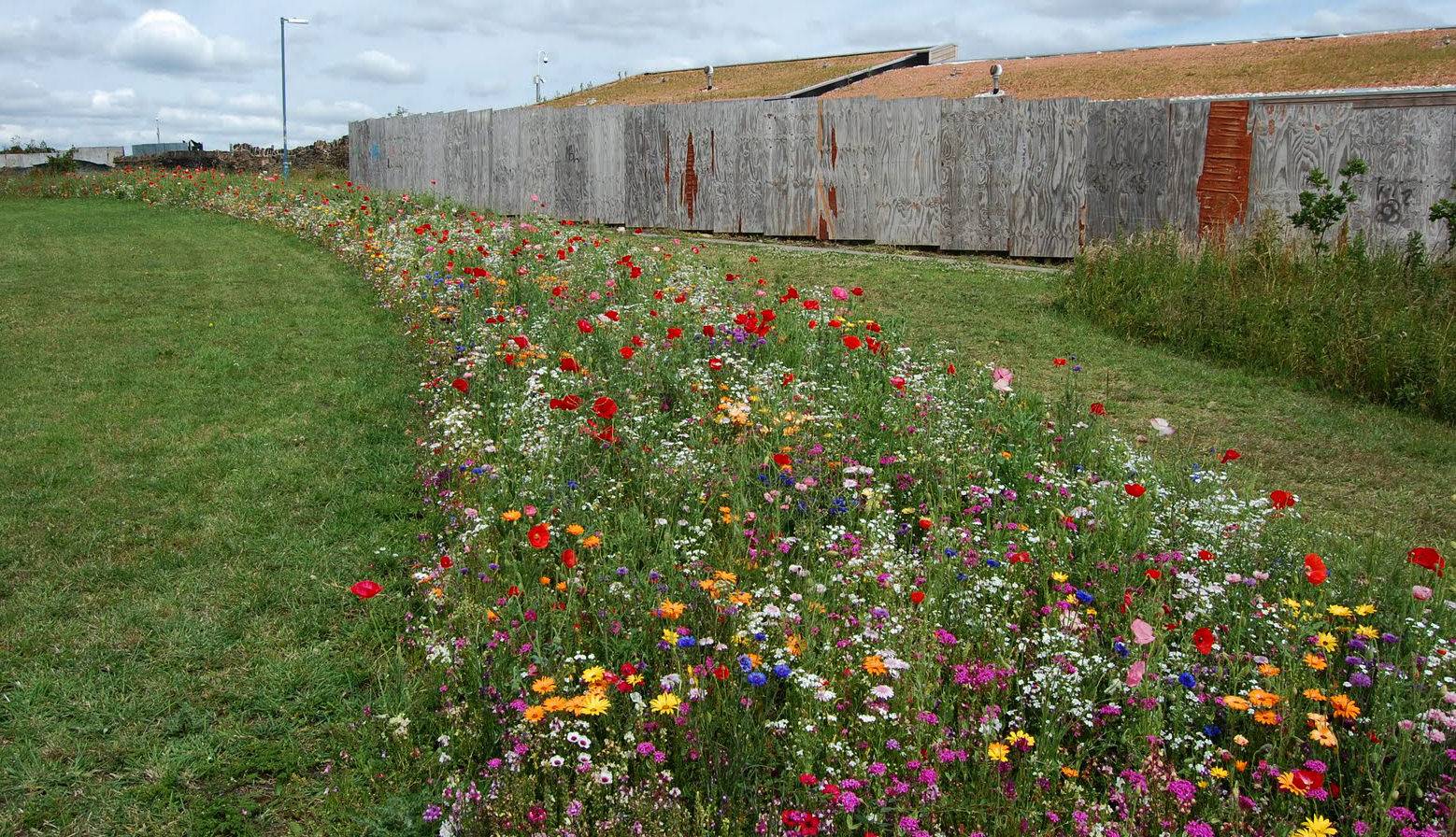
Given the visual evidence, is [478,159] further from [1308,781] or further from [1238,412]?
[1308,781]

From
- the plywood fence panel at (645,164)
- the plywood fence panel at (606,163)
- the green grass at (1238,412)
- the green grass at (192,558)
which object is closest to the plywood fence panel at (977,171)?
the green grass at (1238,412)

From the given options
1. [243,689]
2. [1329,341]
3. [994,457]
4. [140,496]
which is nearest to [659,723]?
[243,689]

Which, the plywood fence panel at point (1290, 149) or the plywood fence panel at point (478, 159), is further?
the plywood fence panel at point (478, 159)

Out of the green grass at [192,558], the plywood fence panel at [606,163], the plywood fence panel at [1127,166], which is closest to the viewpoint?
the green grass at [192,558]

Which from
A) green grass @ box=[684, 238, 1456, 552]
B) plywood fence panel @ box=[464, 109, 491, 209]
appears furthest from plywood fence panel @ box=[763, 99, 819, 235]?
plywood fence panel @ box=[464, 109, 491, 209]

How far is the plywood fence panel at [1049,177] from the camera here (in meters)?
11.9

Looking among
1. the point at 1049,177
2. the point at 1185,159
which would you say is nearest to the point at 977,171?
the point at 1049,177

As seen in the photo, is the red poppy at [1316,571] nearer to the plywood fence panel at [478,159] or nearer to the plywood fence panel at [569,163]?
the plywood fence panel at [569,163]

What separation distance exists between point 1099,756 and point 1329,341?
5.12m

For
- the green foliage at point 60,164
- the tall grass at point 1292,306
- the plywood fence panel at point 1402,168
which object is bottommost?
the tall grass at point 1292,306

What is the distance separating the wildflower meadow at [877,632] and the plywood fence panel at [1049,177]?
7.43 metres

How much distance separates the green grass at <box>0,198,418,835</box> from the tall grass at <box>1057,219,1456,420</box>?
5534 millimetres

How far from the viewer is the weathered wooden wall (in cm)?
980

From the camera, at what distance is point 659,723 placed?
2.69m
